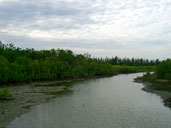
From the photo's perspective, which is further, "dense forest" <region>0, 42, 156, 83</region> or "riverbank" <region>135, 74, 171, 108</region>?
"dense forest" <region>0, 42, 156, 83</region>

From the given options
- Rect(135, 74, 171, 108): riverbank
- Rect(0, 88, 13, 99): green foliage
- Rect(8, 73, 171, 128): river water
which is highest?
Rect(0, 88, 13, 99): green foliage

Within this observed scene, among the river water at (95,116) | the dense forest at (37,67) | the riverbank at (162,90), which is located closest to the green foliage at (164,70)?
the riverbank at (162,90)

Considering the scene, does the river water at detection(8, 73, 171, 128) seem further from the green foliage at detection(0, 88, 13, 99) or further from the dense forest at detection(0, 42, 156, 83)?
the dense forest at detection(0, 42, 156, 83)

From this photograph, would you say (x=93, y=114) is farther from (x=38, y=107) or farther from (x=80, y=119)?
(x=38, y=107)

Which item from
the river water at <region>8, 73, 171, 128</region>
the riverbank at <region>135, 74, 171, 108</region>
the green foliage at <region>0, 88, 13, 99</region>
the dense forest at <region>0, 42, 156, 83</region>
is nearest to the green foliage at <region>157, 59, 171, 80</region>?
the riverbank at <region>135, 74, 171, 108</region>

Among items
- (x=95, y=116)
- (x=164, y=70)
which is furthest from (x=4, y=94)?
(x=164, y=70)

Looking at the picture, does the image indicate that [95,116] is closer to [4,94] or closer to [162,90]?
[4,94]

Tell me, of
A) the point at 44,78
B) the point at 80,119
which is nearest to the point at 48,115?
the point at 80,119

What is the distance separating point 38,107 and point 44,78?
4339 centimetres

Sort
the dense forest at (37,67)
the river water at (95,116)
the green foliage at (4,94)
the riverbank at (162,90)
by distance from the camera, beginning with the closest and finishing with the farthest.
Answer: the river water at (95,116)
the green foliage at (4,94)
the riverbank at (162,90)
the dense forest at (37,67)

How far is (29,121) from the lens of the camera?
2230 cm

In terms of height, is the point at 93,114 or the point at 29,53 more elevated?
the point at 29,53

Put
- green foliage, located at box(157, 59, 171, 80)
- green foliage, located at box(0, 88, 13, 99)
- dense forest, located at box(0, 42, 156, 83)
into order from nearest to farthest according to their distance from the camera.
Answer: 1. green foliage, located at box(0, 88, 13, 99)
2. dense forest, located at box(0, 42, 156, 83)
3. green foliage, located at box(157, 59, 171, 80)

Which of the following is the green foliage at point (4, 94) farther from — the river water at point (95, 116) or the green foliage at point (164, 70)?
the green foliage at point (164, 70)
